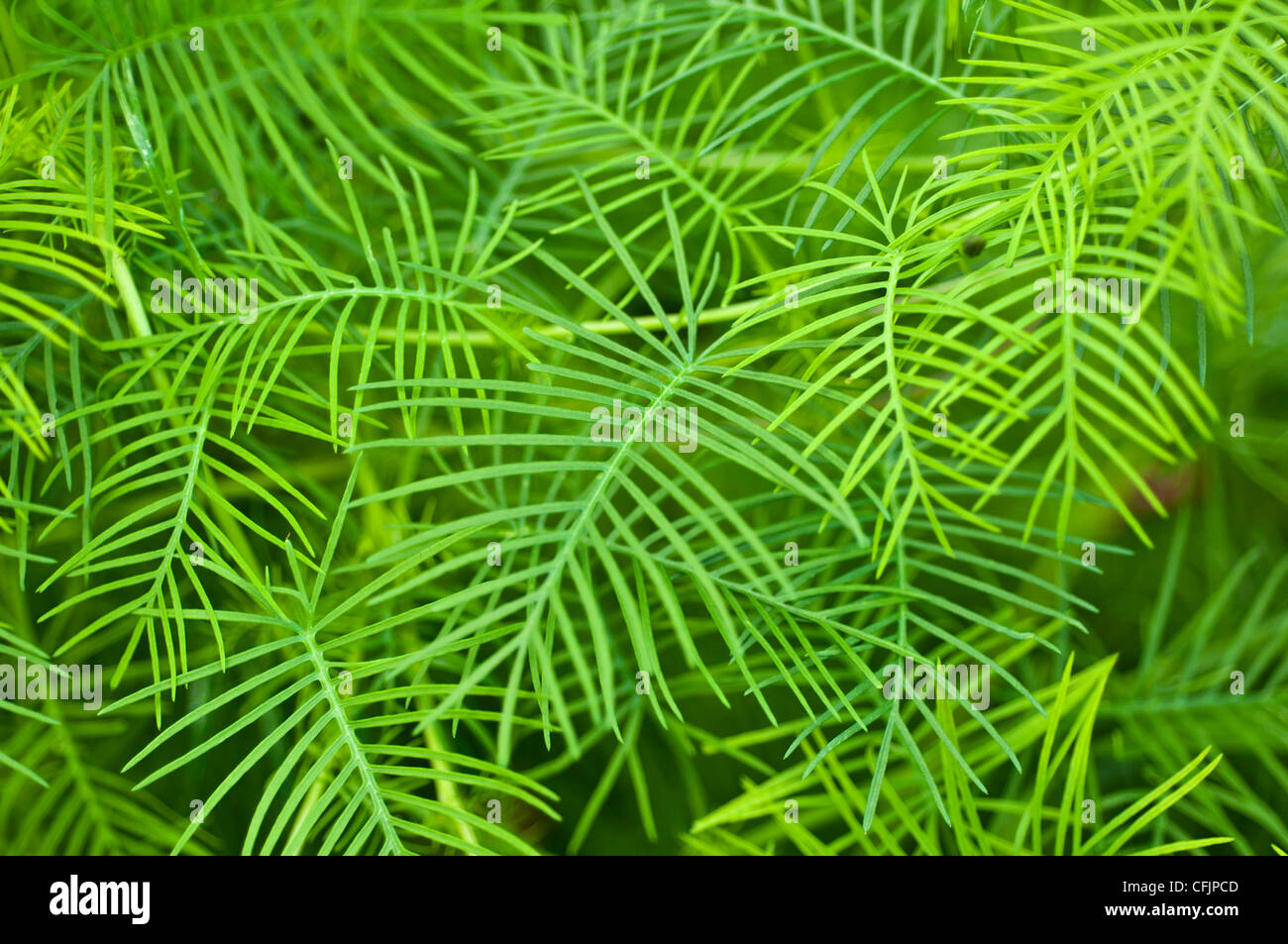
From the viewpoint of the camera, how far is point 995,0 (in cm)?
40

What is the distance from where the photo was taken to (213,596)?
418 mm

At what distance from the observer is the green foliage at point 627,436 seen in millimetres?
260

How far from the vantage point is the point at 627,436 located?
26 cm

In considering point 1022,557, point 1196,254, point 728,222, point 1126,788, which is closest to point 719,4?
point 728,222

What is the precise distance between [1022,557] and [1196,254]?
13.3 inches

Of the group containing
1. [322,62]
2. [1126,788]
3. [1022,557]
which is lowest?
[1126,788]

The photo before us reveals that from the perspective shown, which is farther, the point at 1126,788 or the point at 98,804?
the point at 1126,788

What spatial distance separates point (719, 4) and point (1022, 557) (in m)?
0.36

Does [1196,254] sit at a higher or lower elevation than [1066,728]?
higher

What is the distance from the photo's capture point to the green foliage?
260 millimetres
